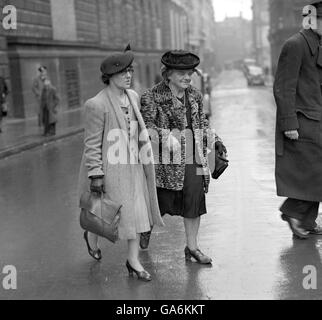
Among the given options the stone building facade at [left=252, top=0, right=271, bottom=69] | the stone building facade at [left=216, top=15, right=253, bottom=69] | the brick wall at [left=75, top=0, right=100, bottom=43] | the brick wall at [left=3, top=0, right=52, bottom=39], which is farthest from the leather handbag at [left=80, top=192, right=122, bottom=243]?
the stone building facade at [left=216, top=15, right=253, bottom=69]

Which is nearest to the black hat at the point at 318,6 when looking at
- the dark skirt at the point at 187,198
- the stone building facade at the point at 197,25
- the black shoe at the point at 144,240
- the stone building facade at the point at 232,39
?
the dark skirt at the point at 187,198

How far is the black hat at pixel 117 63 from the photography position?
15.9ft

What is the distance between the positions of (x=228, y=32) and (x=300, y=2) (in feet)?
360

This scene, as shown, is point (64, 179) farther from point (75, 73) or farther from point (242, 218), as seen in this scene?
point (75, 73)

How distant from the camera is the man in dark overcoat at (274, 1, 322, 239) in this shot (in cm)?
569

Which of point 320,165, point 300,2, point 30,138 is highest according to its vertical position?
point 300,2

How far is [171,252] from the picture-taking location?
5.73 metres

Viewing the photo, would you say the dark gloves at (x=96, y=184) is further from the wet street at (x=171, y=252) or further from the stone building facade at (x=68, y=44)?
the stone building facade at (x=68, y=44)

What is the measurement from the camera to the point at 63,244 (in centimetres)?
619

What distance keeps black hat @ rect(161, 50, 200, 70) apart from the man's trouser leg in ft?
5.70

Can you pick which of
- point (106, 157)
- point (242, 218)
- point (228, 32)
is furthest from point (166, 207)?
point (228, 32)

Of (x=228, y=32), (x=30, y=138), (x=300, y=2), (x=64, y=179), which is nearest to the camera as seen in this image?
(x=64, y=179)

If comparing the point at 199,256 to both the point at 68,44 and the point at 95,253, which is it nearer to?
the point at 95,253

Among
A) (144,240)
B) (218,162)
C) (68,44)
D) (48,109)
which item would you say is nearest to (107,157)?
(218,162)
